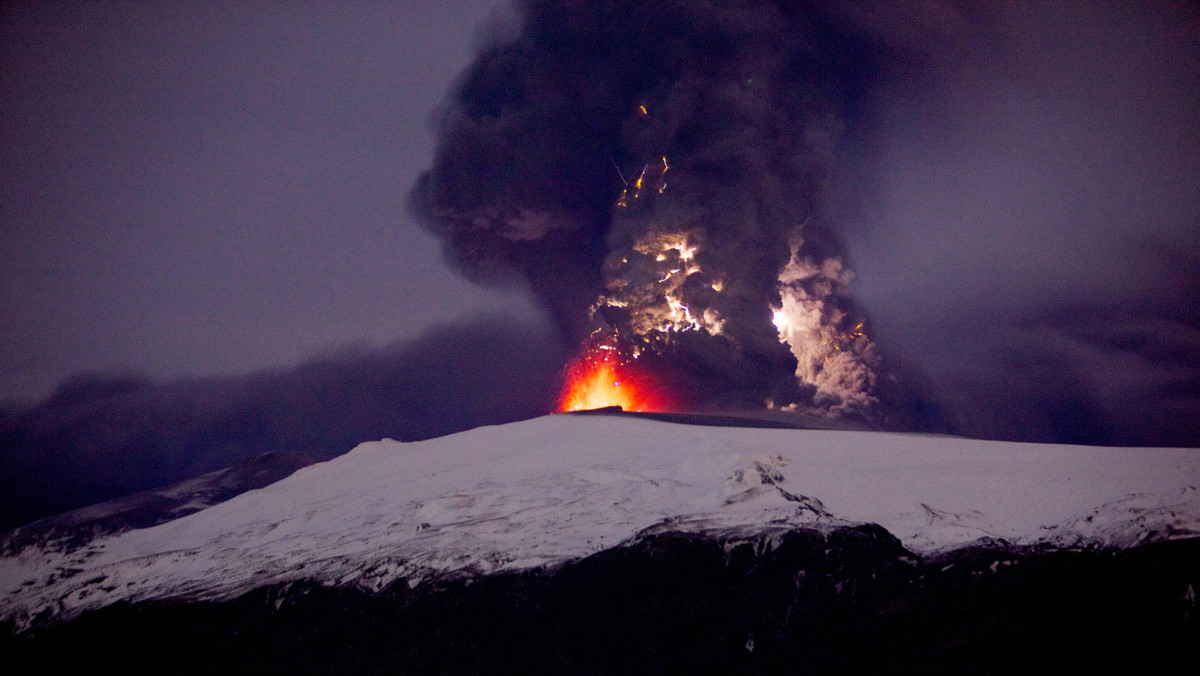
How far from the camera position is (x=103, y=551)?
1577cm

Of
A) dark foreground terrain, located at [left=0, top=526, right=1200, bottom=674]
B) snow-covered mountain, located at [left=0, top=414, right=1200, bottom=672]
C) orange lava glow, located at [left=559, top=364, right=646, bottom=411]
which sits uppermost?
orange lava glow, located at [left=559, top=364, right=646, bottom=411]

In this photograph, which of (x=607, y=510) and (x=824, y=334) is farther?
(x=824, y=334)

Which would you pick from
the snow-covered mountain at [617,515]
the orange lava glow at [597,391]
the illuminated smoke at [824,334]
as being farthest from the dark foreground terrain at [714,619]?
the illuminated smoke at [824,334]

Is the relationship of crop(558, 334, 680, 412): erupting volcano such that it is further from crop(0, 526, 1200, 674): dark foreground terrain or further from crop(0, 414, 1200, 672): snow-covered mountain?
crop(0, 526, 1200, 674): dark foreground terrain

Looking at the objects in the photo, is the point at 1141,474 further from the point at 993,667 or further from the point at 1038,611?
the point at 993,667

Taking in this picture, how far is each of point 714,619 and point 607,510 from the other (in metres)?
2.78

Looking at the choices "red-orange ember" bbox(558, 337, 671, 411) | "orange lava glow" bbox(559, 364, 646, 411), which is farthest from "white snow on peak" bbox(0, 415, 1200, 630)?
"orange lava glow" bbox(559, 364, 646, 411)

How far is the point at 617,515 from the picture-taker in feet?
44.3

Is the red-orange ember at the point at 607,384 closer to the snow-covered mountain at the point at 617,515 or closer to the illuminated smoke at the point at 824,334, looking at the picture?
the illuminated smoke at the point at 824,334

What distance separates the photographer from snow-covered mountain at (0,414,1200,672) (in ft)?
38.7

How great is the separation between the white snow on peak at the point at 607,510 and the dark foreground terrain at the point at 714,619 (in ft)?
1.22

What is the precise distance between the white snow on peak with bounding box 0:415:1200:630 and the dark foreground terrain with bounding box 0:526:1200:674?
372 mm

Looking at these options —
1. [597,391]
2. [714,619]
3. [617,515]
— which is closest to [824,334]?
[597,391]

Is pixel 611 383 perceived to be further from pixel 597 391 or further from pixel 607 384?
pixel 597 391
